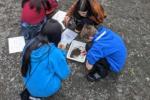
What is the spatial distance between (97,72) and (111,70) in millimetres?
197

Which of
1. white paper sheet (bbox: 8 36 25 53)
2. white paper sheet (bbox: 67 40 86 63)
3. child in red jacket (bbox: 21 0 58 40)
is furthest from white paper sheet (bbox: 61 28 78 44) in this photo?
white paper sheet (bbox: 8 36 25 53)

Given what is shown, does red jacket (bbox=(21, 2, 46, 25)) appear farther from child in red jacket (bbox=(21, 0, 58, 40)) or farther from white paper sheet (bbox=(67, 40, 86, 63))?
white paper sheet (bbox=(67, 40, 86, 63))

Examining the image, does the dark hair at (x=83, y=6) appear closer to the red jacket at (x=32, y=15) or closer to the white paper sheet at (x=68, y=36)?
the white paper sheet at (x=68, y=36)

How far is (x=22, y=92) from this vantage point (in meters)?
3.20

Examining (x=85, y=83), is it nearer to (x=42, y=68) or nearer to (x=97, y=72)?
(x=97, y=72)

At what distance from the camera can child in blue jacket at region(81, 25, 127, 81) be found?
10.6ft

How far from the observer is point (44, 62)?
2715mm

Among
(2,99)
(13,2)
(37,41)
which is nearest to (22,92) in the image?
(2,99)

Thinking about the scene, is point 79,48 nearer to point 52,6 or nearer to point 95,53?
point 95,53

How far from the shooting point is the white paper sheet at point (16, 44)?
3785mm

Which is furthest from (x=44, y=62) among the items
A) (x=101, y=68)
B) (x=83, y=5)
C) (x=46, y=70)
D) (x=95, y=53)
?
(x=83, y=5)

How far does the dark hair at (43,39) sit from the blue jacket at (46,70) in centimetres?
Result: 4

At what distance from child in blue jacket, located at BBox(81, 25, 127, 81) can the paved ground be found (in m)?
0.20

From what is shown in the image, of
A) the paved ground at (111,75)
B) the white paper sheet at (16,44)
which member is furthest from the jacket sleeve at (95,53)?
the white paper sheet at (16,44)
